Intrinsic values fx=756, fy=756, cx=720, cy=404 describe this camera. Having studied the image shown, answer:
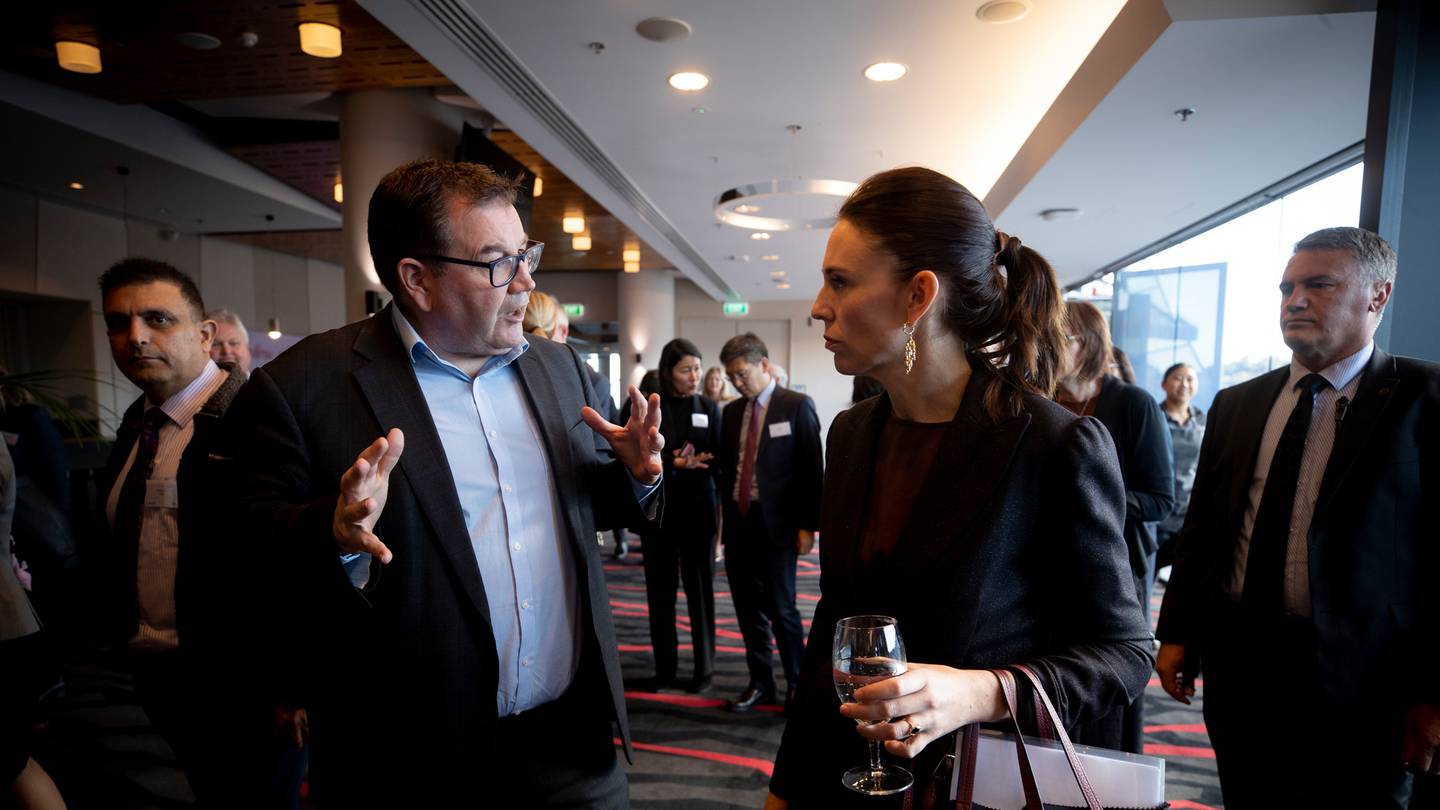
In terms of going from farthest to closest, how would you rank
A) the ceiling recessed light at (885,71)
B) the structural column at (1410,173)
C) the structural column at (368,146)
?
the structural column at (368,146) → the ceiling recessed light at (885,71) → the structural column at (1410,173)

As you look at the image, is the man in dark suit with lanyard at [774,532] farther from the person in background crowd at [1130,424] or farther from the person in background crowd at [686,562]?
the person in background crowd at [1130,424]

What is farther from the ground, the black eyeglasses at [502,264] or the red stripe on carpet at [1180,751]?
the black eyeglasses at [502,264]

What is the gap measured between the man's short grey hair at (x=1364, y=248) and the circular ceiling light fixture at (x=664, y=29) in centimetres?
323

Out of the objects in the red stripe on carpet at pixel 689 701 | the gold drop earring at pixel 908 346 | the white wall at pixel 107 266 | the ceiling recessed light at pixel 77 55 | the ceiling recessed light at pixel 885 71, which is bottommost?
the red stripe on carpet at pixel 689 701

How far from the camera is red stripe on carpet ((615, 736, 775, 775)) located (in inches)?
128

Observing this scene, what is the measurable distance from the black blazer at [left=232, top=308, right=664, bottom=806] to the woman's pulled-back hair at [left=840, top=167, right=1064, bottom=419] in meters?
0.91

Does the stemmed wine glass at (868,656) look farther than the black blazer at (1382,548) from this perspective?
No

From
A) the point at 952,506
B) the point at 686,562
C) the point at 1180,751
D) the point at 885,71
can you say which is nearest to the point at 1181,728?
the point at 1180,751

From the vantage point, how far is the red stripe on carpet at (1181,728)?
363 cm

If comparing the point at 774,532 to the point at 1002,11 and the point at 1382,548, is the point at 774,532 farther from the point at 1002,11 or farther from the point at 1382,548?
the point at 1002,11

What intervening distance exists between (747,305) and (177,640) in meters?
16.4

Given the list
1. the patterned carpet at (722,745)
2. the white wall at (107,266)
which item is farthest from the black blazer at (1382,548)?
the white wall at (107,266)

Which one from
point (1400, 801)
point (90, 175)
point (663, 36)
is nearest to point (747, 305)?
point (90, 175)

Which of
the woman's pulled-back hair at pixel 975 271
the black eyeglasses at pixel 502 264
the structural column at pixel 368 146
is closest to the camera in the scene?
the woman's pulled-back hair at pixel 975 271
